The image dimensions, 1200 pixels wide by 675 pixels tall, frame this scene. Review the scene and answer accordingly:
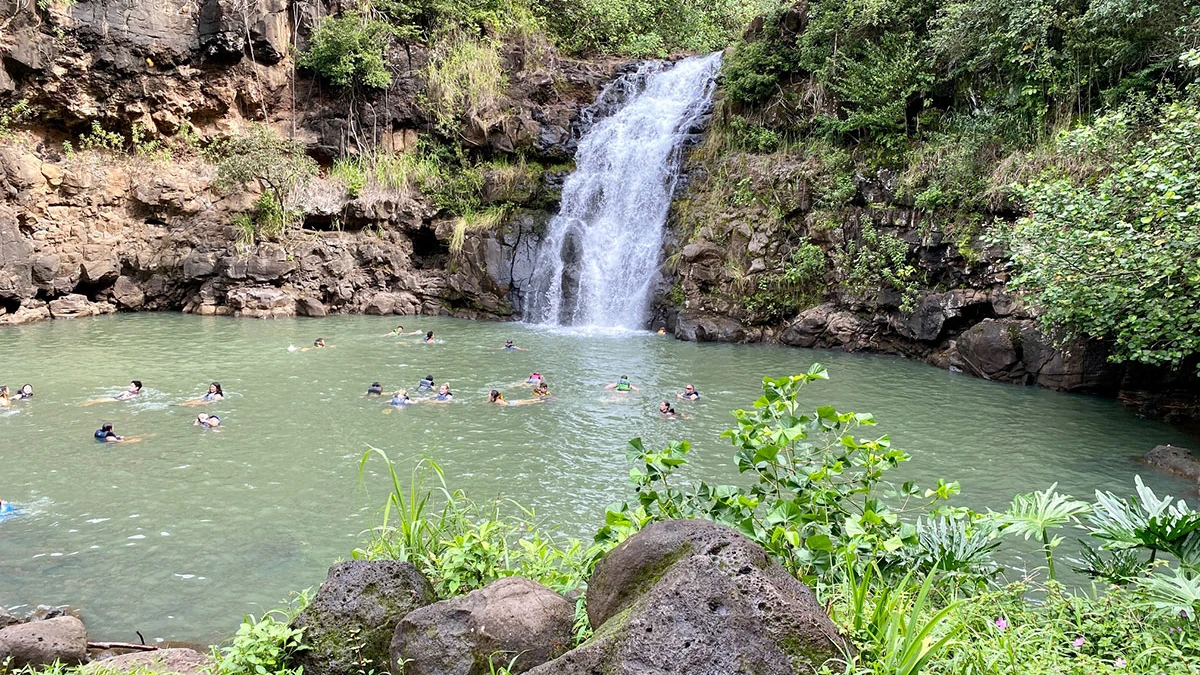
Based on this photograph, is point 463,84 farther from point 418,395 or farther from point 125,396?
point 125,396

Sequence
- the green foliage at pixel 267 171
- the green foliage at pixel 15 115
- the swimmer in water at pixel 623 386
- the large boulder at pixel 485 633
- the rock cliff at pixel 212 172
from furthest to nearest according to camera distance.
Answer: the green foliage at pixel 267 171, the rock cliff at pixel 212 172, the green foliage at pixel 15 115, the swimmer in water at pixel 623 386, the large boulder at pixel 485 633

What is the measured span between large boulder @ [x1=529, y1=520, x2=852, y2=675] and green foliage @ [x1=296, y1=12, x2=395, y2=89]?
26.5 meters

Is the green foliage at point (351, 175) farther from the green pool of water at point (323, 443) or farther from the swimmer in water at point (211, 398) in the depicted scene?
the swimmer in water at point (211, 398)

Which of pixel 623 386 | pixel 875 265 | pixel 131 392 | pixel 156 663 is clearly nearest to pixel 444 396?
pixel 623 386

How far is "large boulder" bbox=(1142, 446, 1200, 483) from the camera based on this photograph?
28.4 feet

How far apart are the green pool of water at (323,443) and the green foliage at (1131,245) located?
1.80 meters

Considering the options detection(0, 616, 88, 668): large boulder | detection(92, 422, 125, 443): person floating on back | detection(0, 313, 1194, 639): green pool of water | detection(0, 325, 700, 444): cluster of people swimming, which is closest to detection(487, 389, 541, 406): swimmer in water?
detection(0, 325, 700, 444): cluster of people swimming

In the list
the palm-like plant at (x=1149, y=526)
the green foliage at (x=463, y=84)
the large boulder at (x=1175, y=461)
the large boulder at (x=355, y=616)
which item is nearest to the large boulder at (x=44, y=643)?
the large boulder at (x=355, y=616)

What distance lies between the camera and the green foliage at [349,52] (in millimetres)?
25078

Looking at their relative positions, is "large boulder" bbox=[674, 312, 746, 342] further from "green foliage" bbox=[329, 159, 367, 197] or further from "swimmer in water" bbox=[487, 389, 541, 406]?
"green foliage" bbox=[329, 159, 367, 197]

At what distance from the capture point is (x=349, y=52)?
2522cm

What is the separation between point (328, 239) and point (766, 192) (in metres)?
14.5

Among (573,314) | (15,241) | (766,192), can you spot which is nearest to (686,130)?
(766,192)

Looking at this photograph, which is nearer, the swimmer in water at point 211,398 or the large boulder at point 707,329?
the swimmer in water at point 211,398
